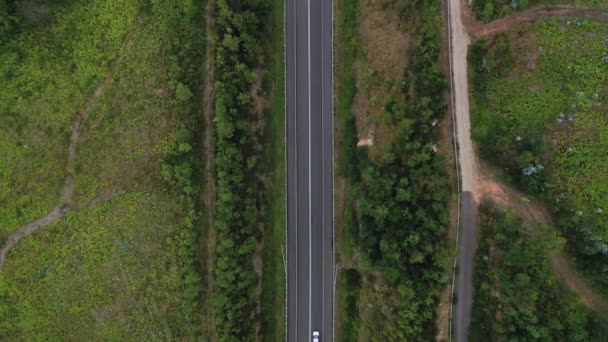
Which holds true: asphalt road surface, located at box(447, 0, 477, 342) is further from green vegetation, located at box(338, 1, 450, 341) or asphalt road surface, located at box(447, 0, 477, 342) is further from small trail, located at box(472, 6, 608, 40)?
small trail, located at box(472, 6, 608, 40)

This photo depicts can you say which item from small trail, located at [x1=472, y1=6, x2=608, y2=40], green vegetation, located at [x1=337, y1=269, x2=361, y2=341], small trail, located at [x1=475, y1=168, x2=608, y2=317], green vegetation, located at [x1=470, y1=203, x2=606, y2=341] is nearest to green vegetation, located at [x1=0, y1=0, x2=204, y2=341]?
green vegetation, located at [x1=337, y1=269, x2=361, y2=341]

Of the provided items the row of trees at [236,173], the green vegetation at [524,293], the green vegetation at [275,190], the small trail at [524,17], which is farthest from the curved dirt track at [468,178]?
the row of trees at [236,173]

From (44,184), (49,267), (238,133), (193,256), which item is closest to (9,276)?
(49,267)

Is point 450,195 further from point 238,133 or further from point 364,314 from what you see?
point 238,133

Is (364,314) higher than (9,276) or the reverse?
the reverse

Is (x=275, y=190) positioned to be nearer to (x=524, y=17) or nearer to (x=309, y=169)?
(x=309, y=169)

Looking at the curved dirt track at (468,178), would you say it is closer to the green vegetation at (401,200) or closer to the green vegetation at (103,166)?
the green vegetation at (401,200)

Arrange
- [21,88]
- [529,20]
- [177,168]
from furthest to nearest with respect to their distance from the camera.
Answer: [21,88]
[177,168]
[529,20]
